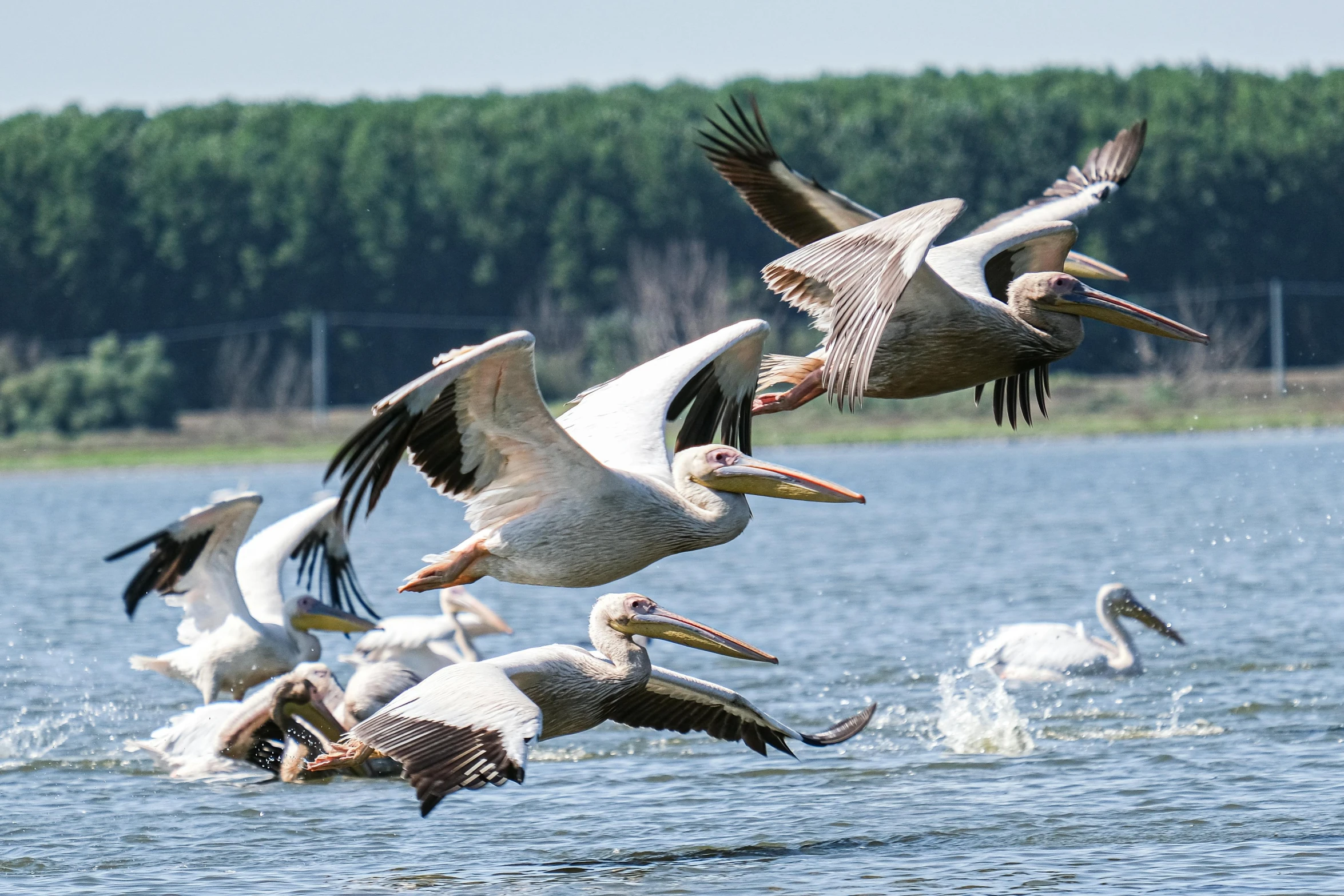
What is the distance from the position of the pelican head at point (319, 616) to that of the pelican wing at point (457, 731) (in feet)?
11.9

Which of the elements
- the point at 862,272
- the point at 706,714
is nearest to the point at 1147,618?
the point at 706,714

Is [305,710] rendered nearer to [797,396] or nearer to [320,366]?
[797,396]

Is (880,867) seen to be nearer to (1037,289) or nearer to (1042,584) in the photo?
(1037,289)

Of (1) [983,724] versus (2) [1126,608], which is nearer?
(1) [983,724]

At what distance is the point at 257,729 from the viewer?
9.04m

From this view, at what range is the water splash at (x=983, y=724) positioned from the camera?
9.35 m

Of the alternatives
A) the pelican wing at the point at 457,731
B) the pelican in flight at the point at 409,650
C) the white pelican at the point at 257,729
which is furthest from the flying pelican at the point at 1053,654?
the pelican wing at the point at 457,731

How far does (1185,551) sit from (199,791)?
11.2 m

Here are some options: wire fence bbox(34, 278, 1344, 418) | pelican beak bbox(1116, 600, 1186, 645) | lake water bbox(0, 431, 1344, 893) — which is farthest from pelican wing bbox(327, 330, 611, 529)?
wire fence bbox(34, 278, 1344, 418)

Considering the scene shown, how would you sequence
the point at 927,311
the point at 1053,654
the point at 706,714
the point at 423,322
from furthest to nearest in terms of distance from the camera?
the point at 423,322, the point at 1053,654, the point at 706,714, the point at 927,311

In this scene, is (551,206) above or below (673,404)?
above

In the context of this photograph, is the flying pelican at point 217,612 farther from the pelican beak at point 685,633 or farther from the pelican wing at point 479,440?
the pelican wing at point 479,440

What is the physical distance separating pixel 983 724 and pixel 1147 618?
2397mm

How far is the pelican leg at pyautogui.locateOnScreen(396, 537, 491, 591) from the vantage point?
20.0ft
